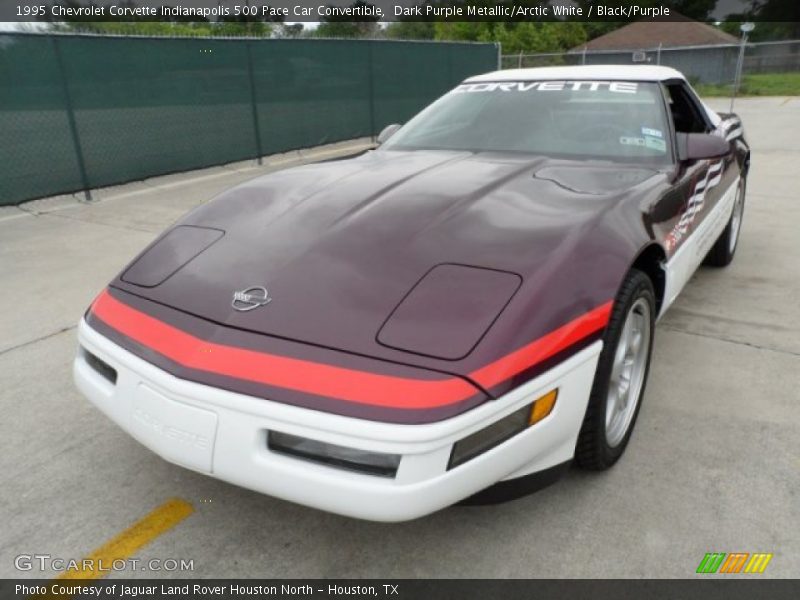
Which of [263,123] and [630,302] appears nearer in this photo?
[630,302]

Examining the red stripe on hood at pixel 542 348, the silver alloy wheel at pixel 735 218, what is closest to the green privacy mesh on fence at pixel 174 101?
the silver alloy wheel at pixel 735 218

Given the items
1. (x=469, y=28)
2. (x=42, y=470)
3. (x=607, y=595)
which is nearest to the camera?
(x=607, y=595)

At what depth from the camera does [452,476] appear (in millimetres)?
1618

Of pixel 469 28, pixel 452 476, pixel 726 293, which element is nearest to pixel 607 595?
pixel 452 476

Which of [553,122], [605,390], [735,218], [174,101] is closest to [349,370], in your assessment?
[605,390]

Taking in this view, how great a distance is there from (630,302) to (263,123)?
8524 millimetres

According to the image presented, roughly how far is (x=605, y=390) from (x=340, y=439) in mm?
923

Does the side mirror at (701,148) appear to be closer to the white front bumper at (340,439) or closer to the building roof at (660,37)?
the white front bumper at (340,439)

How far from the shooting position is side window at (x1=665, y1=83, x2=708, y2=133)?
3.59 m

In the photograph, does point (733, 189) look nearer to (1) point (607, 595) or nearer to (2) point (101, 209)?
(1) point (607, 595)

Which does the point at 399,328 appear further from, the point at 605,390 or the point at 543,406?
the point at 605,390

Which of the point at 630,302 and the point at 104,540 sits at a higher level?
the point at 630,302

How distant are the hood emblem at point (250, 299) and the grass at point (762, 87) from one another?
2596 cm

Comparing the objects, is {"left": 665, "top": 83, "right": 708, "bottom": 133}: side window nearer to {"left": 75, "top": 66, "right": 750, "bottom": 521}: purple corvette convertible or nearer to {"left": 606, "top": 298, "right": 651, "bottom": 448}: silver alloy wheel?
{"left": 75, "top": 66, "right": 750, "bottom": 521}: purple corvette convertible
